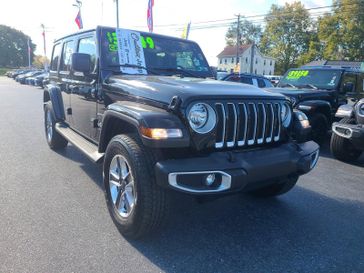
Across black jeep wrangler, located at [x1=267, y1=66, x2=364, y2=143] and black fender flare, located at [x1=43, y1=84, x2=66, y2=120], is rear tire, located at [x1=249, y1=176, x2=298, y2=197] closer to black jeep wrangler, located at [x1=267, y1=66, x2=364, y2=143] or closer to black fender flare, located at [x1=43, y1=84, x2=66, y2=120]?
black jeep wrangler, located at [x1=267, y1=66, x2=364, y2=143]

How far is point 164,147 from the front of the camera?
2592 millimetres

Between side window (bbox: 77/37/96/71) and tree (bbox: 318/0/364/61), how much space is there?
141ft

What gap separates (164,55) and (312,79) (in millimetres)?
5181

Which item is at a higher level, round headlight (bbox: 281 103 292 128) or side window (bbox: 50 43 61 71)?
side window (bbox: 50 43 61 71)

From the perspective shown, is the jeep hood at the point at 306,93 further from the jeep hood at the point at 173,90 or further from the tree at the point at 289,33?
the tree at the point at 289,33

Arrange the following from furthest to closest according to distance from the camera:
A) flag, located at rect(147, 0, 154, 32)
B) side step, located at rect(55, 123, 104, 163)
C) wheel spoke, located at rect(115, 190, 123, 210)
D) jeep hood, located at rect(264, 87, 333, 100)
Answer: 1. flag, located at rect(147, 0, 154, 32)
2. jeep hood, located at rect(264, 87, 333, 100)
3. side step, located at rect(55, 123, 104, 163)
4. wheel spoke, located at rect(115, 190, 123, 210)

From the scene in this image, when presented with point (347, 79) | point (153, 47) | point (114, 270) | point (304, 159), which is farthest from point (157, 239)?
point (347, 79)

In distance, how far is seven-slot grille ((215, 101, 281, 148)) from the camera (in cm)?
287

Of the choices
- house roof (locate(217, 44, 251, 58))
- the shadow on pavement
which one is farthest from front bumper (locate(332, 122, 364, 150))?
house roof (locate(217, 44, 251, 58))

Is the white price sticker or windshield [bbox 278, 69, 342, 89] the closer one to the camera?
the white price sticker

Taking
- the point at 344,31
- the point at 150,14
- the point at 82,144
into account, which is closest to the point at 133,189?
the point at 82,144

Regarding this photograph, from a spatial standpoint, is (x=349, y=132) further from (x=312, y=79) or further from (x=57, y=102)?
(x=57, y=102)

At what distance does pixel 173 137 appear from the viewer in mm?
2613

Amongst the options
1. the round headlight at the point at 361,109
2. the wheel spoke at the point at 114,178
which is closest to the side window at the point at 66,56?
the wheel spoke at the point at 114,178
